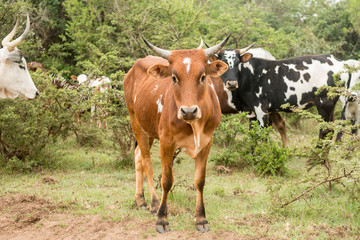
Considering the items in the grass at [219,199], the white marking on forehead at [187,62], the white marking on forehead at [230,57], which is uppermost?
the white marking on forehead at [187,62]

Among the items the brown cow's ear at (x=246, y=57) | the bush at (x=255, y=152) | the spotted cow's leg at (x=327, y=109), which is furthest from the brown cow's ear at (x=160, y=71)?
the spotted cow's leg at (x=327, y=109)

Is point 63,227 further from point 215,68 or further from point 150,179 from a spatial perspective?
point 215,68

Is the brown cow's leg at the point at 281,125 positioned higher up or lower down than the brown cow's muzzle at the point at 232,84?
lower down

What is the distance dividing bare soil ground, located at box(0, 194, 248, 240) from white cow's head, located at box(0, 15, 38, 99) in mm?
2289

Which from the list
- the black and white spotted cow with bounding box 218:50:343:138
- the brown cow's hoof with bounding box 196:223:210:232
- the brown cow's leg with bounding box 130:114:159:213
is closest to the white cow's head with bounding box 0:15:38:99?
the brown cow's leg with bounding box 130:114:159:213

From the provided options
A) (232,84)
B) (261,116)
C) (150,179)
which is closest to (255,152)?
(261,116)

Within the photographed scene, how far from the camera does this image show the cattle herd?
13.3 ft

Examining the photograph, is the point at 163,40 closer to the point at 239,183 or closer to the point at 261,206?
the point at 239,183

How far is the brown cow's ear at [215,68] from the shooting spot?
163 inches

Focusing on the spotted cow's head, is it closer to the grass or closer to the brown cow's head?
the grass

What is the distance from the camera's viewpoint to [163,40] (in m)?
13.0

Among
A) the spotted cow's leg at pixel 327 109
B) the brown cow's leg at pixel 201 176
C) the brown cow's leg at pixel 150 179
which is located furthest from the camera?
the spotted cow's leg at pixel 327 109

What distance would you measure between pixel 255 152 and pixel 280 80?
1.86 m

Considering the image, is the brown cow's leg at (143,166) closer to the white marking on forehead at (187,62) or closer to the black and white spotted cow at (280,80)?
the white marking on forehead at (187,62)
